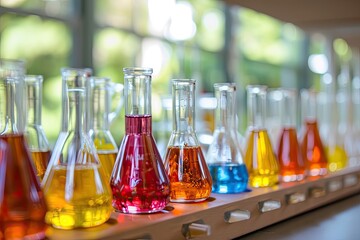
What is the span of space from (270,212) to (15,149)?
43 cm

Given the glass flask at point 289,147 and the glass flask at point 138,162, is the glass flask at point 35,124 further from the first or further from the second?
the glass flask at point 289,147

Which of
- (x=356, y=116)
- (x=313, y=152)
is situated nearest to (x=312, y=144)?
(x=313, y=152)

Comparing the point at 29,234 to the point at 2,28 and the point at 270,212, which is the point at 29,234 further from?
the point at 2,28

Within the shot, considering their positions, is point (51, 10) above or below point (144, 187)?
above

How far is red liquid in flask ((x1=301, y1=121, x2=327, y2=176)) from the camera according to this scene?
1058 mm

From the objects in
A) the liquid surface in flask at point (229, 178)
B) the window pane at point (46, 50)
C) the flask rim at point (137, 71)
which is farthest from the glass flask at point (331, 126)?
the window pane at point (46, 50)

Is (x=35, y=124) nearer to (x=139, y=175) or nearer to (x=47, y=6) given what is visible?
(x=139, y=175)

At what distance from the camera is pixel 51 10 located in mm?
2941

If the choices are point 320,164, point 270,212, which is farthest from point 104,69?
point 270,212

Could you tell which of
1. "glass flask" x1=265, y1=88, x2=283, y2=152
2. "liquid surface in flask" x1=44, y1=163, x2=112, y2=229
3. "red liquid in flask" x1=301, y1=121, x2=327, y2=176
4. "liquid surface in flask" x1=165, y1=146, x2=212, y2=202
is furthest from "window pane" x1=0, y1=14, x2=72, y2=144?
"liquid surface in flask" x1=44, y1=163, x2=112, y2=229

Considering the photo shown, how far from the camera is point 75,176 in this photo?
1.99 feet

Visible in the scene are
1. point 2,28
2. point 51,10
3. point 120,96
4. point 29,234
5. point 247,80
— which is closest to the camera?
point 29,234

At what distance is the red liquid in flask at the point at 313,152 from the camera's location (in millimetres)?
1058

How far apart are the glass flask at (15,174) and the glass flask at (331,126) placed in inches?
30.1
